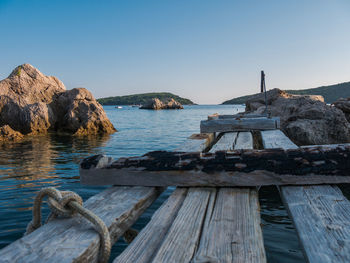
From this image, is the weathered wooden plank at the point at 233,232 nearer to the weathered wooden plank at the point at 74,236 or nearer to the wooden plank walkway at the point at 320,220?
the wooden plank walkway at the point at 320,220

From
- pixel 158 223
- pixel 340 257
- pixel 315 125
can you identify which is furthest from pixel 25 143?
pixel 340 257

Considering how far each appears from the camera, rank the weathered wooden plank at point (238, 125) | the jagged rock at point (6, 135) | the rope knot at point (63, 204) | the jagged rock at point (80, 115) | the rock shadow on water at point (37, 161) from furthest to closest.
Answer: the jagged rock at point (80, 115) < the jagged rock at point (6, 135) < the rock shadow on water at point (37, 161) < the weathered wooden plank at point (238, 125) < the rope knot at point (63, 204)

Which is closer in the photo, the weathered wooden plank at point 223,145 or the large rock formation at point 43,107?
the weathered wooden plank at point 223,145

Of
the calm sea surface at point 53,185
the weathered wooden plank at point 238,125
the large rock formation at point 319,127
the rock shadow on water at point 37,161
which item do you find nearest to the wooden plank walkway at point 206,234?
the calm sea surface at point 53,185

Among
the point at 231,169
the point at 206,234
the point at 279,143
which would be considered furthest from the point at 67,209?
the point at 279,143

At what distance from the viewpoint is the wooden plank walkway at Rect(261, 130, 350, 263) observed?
1.38m

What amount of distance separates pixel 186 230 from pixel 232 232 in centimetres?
29

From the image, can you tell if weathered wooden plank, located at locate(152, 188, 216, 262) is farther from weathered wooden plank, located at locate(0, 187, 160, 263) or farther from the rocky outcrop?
the rocky outcrop

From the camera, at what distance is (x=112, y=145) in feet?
49.0

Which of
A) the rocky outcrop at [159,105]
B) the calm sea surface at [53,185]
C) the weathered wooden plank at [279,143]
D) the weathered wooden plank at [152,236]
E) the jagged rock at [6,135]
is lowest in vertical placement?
the calm sea surface at [53,185]

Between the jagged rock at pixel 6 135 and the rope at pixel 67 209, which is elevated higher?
the rope at pixel 67 209

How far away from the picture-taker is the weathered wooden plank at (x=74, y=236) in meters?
1.33

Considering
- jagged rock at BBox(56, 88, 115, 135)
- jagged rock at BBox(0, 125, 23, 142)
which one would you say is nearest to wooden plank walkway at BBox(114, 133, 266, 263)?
jagged rock at BBox(0, 125, 23, 142)

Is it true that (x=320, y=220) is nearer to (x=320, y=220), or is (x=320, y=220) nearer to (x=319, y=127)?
(x=320, y=220)
